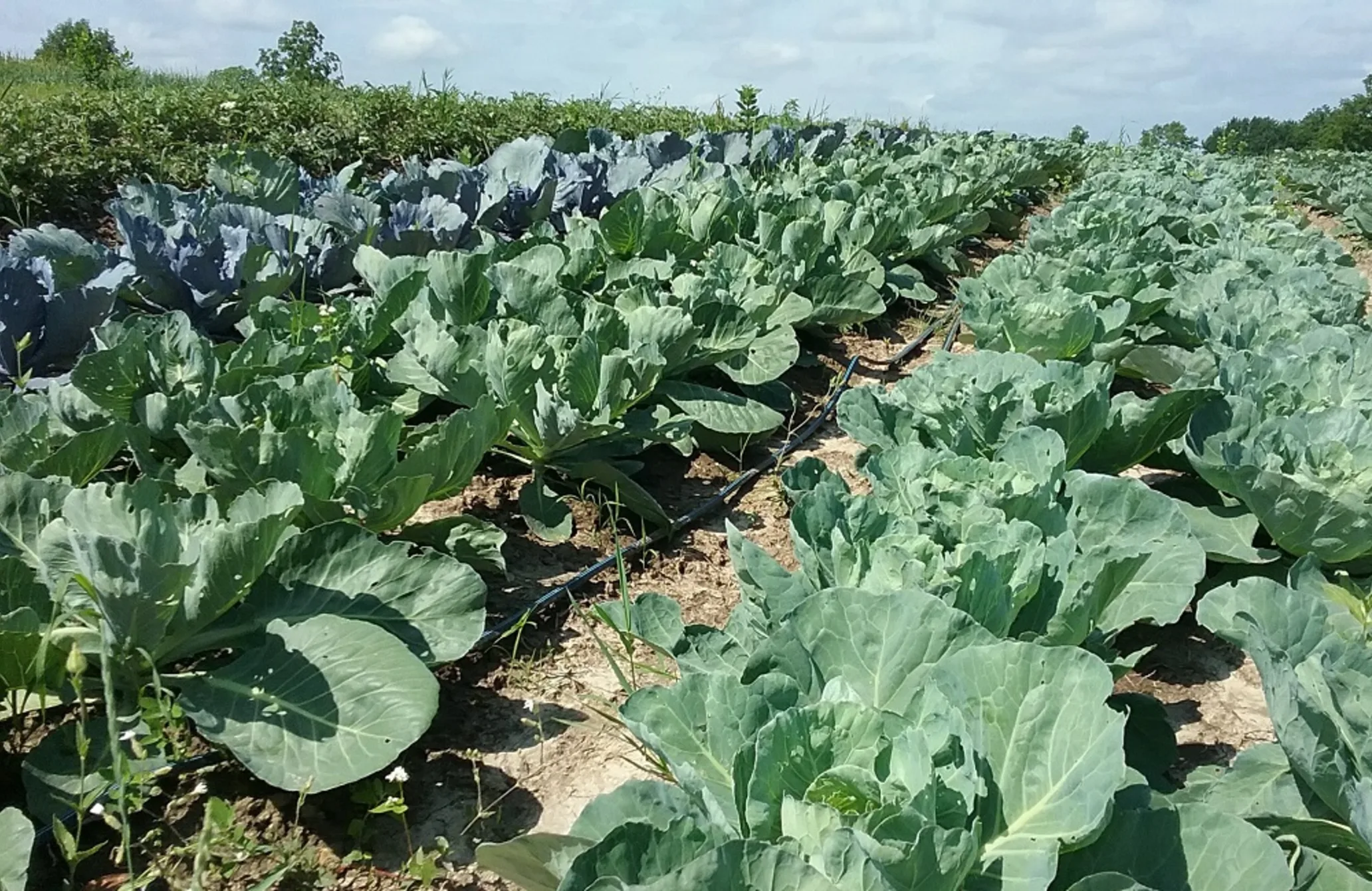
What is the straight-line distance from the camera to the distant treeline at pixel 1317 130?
4453 cm

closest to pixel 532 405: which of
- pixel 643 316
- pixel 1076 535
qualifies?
pixel 643 316

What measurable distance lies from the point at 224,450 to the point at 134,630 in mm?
504

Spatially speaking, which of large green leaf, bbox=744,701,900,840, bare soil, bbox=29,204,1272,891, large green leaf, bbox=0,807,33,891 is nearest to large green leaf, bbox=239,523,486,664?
bare soil, bbox=29,204,1272,891

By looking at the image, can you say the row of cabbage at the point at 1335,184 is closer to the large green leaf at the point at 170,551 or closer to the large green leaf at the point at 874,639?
the large green leaf at the point at 874,639

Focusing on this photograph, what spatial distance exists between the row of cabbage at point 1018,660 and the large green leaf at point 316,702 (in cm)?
43

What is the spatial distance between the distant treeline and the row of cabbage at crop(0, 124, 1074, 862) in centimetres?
3737

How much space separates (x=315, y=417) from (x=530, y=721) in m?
0.89

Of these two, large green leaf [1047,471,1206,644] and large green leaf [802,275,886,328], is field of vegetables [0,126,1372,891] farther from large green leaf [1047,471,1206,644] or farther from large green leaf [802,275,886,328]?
large green leaf [802,275,886,328]

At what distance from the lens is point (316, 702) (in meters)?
1.74

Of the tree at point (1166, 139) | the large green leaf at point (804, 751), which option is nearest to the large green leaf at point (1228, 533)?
the large green leaf at point (804, 751)

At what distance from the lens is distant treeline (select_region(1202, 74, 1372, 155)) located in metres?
44.5

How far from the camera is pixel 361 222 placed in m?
4.48

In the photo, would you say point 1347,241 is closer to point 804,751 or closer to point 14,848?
point 804,751

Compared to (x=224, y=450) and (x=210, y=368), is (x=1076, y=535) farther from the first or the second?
(x=210, y=368)
